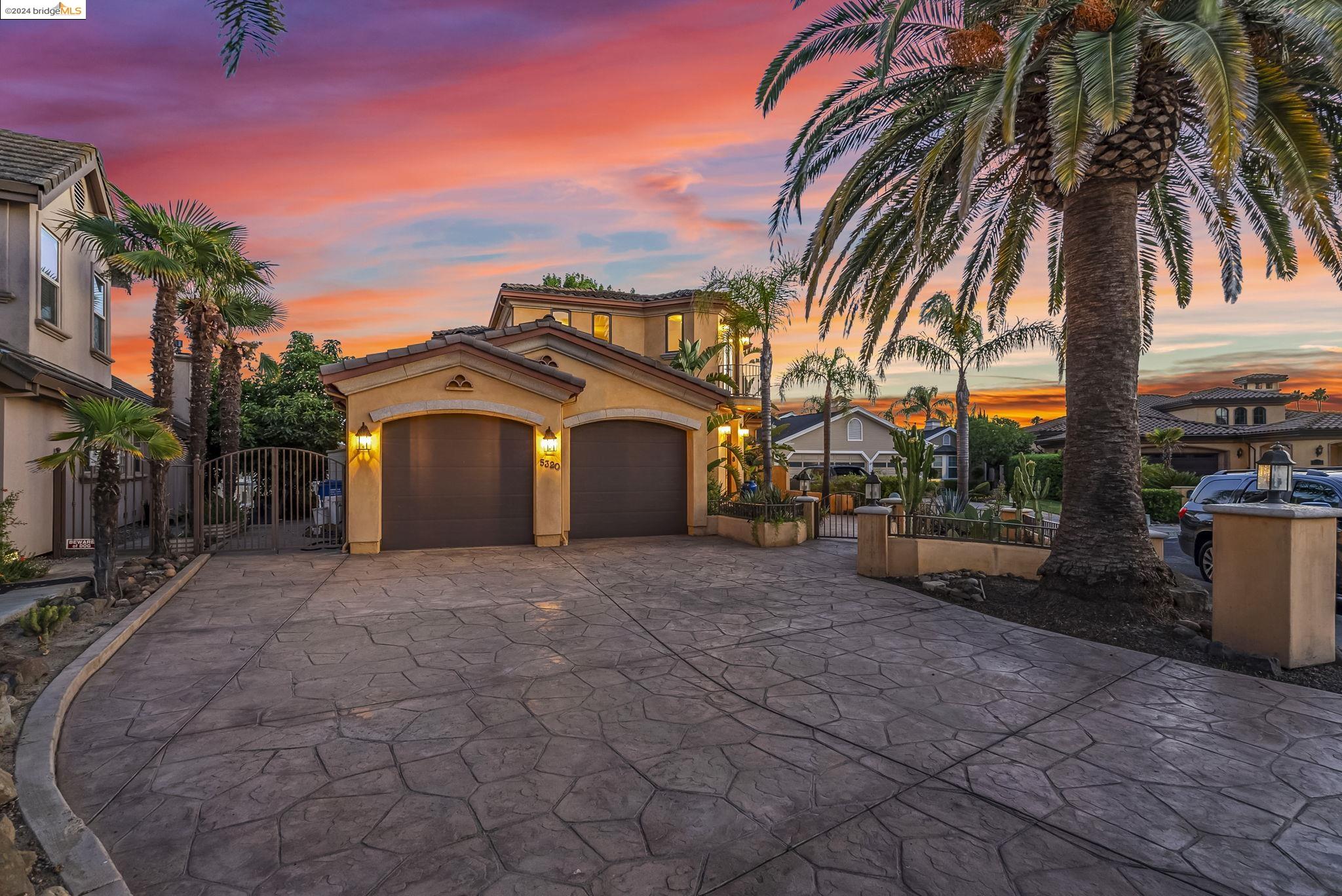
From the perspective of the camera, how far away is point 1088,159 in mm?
6684

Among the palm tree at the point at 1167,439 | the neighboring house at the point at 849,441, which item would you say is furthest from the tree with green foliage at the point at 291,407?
the palm tree at the point at 1167,439

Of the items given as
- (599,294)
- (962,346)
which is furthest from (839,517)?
(599,294)

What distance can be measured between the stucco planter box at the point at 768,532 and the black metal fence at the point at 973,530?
3.56 metres

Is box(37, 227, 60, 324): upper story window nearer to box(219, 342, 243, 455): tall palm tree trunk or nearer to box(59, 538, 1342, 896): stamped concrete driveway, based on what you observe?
box(219, 342, 243, 455): tall palm tree trunk

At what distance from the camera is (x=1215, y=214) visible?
1011 cm

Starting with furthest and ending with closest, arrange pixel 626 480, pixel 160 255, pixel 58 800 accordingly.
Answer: pixel 626 480
pixel 160 255
pixel 58 800

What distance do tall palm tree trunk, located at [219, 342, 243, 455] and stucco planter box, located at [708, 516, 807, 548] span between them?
1479 cm

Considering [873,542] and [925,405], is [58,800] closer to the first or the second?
[873,542]

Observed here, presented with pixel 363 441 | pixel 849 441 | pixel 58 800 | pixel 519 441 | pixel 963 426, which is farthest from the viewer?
pixel 849 441

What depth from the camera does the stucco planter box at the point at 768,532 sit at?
13.7m

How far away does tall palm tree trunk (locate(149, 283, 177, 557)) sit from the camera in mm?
11164

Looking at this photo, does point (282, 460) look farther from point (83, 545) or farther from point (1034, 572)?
point (1034, 572)

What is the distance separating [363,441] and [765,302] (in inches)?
417

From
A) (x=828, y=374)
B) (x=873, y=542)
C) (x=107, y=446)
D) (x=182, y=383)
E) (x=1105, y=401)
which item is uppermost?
(x=828, y=374)
